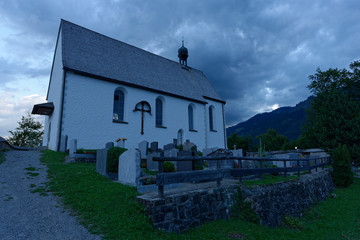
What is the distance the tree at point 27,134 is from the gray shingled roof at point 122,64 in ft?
51.7

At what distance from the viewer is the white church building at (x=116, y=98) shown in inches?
577

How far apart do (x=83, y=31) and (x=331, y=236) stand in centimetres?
2137

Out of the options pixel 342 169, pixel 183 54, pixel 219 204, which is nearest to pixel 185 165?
pixel 219 204

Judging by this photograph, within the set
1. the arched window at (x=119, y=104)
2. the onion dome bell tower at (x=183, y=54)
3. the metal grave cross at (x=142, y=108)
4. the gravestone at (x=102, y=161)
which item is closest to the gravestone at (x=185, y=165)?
the gravestone at (x=102, y=161)

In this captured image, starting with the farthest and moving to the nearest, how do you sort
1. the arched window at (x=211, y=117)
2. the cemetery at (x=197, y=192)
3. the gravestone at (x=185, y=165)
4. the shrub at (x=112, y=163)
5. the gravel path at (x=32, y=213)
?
the arched window at (x=211, y=117) < the gravestone at (x=185, y=165) < the shrub at (x=112, y=163) < the cemetery at (x=197, y=192) < the gravel path at (x=32, y=213)

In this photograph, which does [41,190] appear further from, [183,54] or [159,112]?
[183,54]

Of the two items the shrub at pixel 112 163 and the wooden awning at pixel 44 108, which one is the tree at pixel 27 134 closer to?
the wooden awning at pixel 44 108

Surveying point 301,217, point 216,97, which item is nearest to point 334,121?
point 216,97

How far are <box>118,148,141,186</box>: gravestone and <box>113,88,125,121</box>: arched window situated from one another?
10.4 metres

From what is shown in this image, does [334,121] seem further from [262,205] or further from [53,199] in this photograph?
[53,199]

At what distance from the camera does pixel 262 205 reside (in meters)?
6.66

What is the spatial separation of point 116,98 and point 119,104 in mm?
545

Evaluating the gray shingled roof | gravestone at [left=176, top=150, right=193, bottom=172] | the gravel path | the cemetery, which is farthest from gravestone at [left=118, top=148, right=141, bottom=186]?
the gray shingled roof

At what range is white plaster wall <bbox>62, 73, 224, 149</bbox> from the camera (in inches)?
567
